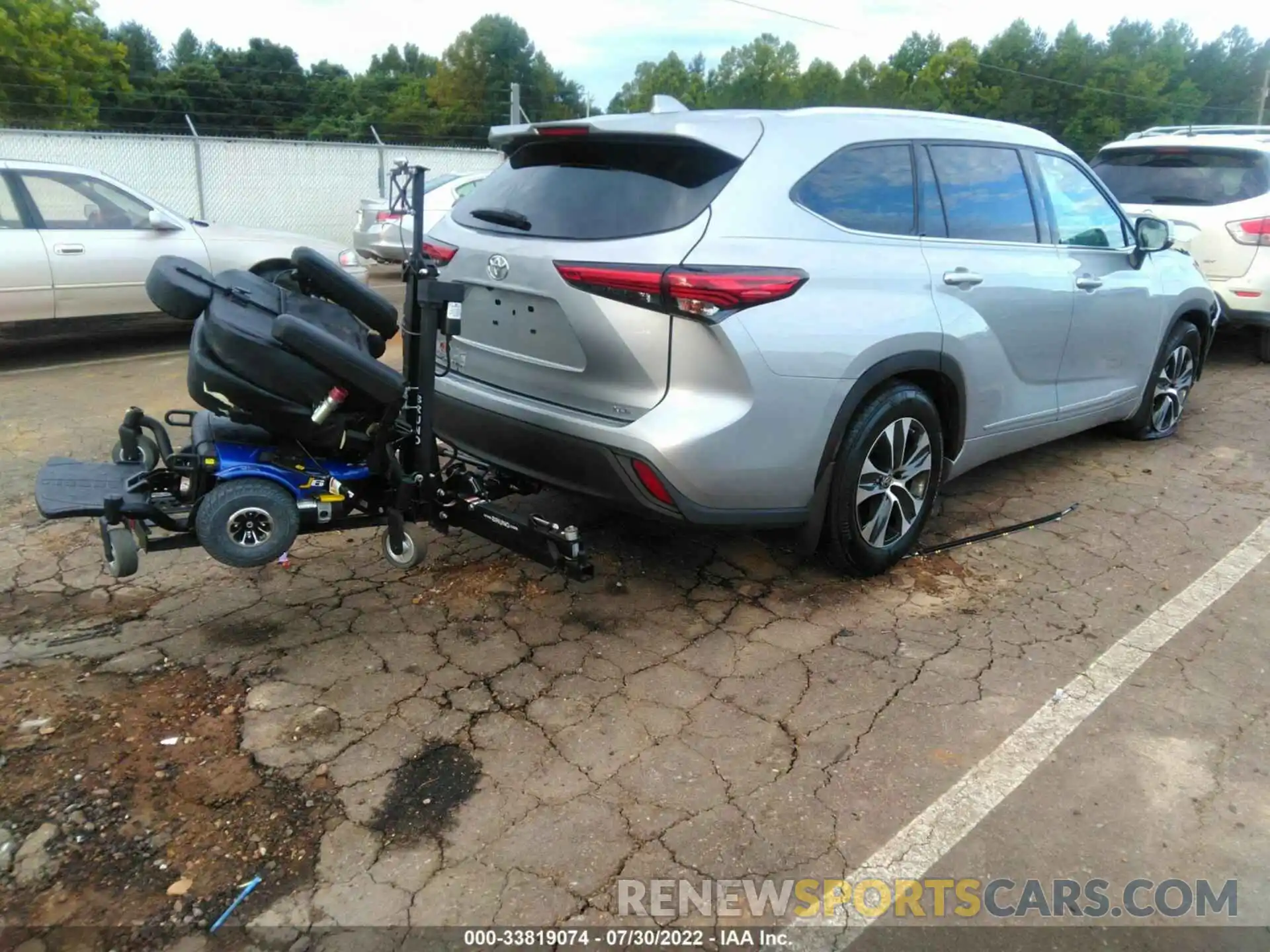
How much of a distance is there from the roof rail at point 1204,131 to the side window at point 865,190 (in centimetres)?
628

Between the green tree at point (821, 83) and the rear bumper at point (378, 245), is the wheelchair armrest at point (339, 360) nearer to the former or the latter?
the rear bumper at point (378, 245)

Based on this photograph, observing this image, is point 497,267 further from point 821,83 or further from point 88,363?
point 821,83

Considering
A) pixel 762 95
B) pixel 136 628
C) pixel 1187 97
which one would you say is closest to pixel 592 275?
pixel 136 628

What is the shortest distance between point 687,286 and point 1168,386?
4.30m

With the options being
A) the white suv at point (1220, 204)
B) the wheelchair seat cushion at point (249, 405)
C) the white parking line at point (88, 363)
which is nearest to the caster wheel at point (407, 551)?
the wheelchair seat cushion at point (249, 405)

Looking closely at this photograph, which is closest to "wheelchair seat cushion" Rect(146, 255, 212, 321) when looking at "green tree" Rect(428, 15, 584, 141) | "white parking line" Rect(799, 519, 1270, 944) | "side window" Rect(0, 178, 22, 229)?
"white parking line" Rect(799, 519, 1270, 944)

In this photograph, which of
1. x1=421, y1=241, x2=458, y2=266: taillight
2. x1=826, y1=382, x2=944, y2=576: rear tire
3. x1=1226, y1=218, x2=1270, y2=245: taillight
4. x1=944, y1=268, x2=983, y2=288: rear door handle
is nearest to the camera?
x1=826, y1=382, x2=944, y2=576: rear tire

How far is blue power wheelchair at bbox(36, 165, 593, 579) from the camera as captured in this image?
9.93ft

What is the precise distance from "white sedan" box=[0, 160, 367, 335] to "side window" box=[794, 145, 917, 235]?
4.59 metres

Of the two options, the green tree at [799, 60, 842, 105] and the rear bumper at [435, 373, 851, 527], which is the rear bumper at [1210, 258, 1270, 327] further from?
the green tree at [799, 60, 842, 105]

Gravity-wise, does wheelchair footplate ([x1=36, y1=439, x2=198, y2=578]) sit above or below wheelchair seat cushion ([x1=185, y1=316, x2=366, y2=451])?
below

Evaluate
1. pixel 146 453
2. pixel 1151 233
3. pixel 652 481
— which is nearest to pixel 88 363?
pixel 146 453

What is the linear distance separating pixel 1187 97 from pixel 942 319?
3523 inches

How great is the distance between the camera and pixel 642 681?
10.6ft
